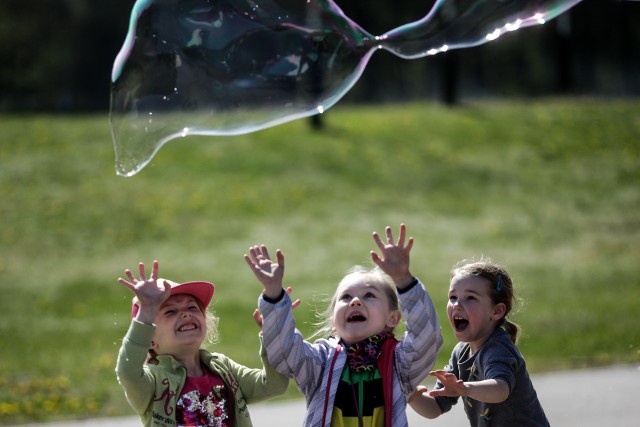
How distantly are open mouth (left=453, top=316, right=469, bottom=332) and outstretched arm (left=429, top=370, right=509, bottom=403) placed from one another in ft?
0.90

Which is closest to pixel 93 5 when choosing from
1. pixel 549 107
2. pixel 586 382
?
pixel 549 107

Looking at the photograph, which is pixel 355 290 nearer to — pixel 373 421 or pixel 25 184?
pixel 373 421

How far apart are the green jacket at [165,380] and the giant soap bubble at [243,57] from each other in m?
0.94

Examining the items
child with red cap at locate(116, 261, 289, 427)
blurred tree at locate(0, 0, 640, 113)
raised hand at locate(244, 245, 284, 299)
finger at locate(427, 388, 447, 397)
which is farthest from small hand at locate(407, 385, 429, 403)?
blurred tree at locate(0, 0, 640, 113)

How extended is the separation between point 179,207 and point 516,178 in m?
5.30

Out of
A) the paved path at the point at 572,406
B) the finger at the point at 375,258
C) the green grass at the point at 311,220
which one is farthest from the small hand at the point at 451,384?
the green grass at the point at 311,220

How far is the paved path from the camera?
5.19m

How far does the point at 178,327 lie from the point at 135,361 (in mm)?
249

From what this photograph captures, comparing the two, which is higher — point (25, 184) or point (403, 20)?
point (403, 20)

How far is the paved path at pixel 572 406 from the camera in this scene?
17.0 feet

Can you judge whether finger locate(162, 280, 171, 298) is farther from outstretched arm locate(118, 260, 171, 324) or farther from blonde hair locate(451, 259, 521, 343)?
blonde hair locate(451, 259, 521, 343)

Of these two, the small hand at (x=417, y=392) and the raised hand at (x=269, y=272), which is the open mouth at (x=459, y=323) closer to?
the small hand at (x=417, y=392)

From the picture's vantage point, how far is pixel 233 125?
4.01 m

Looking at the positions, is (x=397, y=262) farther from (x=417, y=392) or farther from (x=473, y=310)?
(x=417, y=392)
